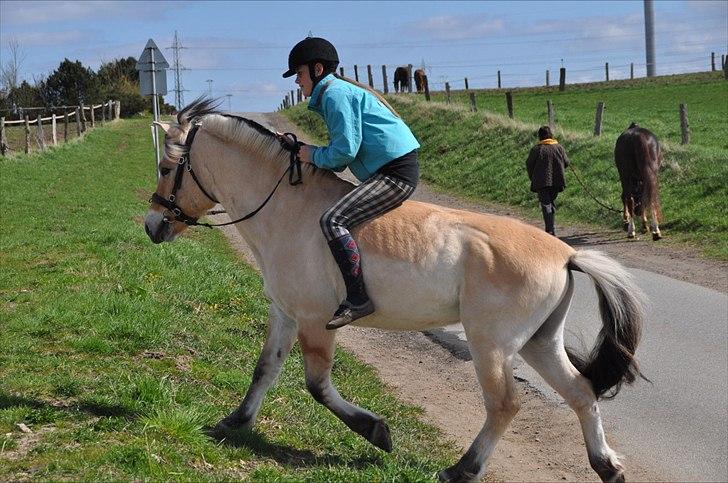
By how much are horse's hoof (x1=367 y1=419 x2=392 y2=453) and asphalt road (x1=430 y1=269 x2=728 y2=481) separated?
5.93 feet

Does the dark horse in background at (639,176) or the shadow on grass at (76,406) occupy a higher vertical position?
the dark horse in background at (639,176)

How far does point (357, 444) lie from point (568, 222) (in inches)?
554

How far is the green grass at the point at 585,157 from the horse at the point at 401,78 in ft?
35.2

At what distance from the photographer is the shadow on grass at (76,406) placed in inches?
236

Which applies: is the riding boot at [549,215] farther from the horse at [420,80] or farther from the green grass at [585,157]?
the horse at [420,80]

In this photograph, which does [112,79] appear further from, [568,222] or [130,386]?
[130,386]

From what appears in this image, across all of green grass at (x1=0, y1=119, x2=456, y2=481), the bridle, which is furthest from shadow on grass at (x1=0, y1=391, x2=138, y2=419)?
the bridle

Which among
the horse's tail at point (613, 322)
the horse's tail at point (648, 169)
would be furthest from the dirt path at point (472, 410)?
the horse's tail at point (648, 169)

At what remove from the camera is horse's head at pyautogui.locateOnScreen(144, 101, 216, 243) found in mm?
6438

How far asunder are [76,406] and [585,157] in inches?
759

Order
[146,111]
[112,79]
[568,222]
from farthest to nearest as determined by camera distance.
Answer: [112,79] → [146,111] → [568,222]

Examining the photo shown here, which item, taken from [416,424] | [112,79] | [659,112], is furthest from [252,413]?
[112,79]

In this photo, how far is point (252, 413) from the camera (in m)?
6.10

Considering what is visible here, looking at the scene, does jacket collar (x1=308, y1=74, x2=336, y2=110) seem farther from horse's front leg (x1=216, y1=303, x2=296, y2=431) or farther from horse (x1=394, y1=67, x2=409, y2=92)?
horse (x1=394, y1=67, x2=409, y2=92)
